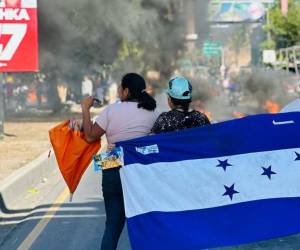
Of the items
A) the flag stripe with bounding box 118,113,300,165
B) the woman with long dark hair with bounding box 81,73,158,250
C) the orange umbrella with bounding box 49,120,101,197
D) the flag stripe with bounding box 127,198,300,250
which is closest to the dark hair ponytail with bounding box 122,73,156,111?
the woman with long dark hair with bounding box 81,73,158,250

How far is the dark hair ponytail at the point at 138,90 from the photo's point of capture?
5039 mm

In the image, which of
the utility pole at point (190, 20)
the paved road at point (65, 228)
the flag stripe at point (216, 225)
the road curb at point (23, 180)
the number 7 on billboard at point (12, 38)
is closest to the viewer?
the flag stripe at point (216, 225)

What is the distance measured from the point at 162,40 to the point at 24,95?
12.2 metres

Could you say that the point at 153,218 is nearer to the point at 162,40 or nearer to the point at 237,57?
the point at 162,40

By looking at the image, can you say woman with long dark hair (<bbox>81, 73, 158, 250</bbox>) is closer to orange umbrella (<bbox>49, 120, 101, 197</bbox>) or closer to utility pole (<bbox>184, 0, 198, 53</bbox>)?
orange umbrella (<bbox>49, 120, 101, 197</bbox>)

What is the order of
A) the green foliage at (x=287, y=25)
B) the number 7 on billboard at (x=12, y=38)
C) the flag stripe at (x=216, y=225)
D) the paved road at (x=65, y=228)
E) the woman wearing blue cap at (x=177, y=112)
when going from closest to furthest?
the flag stripe at (x=216, y=225)
the woman wearing blue cap at (x=177, y=112)
the paved road at (x=65, y=228)
the number 7 on billboard at (x=12, y=38)
the green foliage at (x=287, y=25)

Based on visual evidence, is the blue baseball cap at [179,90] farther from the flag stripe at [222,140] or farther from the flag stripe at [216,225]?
the flag stripe at [216,225]

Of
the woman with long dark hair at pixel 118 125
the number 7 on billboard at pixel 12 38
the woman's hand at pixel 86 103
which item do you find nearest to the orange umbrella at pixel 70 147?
the woman with long dark hair at pixel 118 125

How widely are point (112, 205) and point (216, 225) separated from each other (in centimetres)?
71

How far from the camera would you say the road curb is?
9.25m

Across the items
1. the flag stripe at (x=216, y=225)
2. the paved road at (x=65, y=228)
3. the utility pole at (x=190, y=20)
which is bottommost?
the paved road at (x=65, y=228)

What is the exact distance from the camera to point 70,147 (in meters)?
5.15

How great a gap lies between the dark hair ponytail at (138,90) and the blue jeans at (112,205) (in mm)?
478

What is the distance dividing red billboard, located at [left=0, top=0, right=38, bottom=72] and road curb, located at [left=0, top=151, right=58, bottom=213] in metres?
4.91
